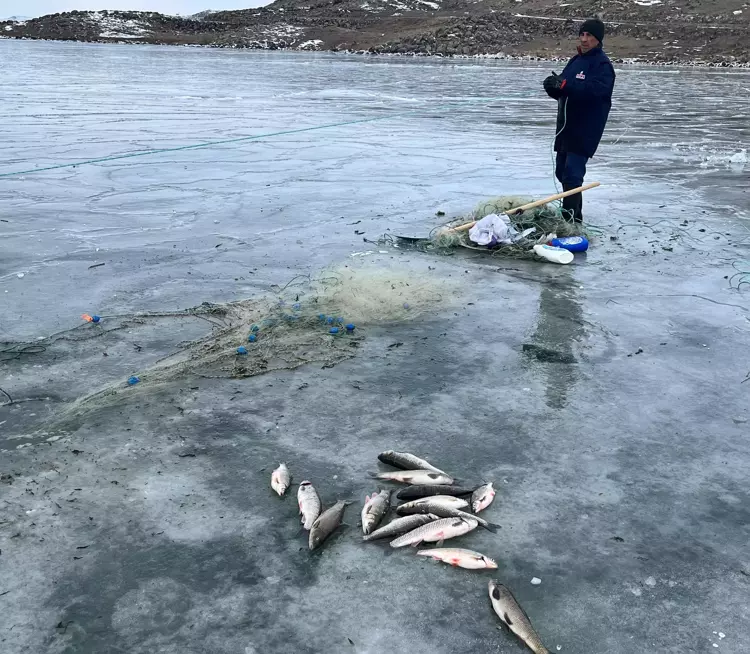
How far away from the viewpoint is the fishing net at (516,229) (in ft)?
26.9

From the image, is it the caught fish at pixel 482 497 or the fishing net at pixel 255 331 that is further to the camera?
the fishing net at pixel 255 331

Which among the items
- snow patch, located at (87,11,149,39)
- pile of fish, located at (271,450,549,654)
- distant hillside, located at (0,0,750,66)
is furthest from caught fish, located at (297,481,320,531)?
snow patch, located at (87,11,149,39)

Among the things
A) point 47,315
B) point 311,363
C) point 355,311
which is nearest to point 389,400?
point 311,363

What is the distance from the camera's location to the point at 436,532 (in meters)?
3.53

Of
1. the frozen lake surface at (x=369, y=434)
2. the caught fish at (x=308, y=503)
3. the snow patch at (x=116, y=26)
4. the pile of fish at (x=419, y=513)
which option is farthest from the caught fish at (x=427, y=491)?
the snow patch at (x=116, y=26)

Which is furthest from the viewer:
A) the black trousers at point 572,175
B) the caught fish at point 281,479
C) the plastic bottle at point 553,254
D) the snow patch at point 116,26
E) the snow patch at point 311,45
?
the snow patch at point 116,26

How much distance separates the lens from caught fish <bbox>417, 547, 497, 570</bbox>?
3348 millimetres

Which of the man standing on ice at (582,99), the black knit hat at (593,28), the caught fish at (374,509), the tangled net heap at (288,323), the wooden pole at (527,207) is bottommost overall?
the caught fish at (374,509)

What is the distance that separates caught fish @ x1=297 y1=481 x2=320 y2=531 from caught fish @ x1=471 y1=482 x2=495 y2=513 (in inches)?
31.8

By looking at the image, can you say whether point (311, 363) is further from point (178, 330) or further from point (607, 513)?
point (607, 513)

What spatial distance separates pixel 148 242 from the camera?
8359mm

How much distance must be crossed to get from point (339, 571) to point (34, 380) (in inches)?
114

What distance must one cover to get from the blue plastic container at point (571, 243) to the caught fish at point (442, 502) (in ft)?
16.4

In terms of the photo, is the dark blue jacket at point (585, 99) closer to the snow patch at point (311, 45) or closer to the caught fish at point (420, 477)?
the caught fish at point (420, 477)
